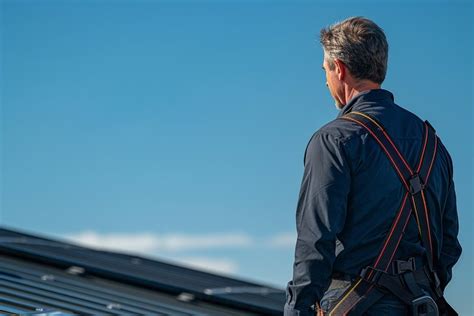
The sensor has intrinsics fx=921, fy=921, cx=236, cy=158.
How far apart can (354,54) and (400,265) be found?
3.13 feet

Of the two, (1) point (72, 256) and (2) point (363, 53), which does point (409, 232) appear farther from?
(1) point (72, 256)

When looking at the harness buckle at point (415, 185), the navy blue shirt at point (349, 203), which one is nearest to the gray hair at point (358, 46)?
the navy blue shirt at point (349, 203)

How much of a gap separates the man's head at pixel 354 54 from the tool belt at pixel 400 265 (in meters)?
0.17

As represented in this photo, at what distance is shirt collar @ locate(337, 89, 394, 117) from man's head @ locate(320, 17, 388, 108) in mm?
37

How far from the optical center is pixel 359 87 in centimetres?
422

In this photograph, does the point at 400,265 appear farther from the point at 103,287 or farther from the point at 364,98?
the point at 103,287

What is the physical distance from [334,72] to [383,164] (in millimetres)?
500

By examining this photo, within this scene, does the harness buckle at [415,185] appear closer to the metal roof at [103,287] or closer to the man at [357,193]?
the man at [357,193]

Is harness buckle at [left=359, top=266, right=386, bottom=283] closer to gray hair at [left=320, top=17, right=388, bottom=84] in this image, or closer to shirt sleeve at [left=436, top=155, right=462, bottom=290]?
shirt sleeve at [left=436, top=155, right=462, bottom=290]

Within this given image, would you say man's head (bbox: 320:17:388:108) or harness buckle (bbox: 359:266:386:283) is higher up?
man's head (bbox: 320:17:388:108)

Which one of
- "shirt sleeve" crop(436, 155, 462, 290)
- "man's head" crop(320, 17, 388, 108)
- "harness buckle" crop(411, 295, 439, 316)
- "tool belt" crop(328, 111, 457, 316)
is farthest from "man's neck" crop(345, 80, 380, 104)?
"harness buckle" crop(411, 295, 439, 316)

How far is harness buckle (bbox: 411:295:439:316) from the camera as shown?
399 centimetres

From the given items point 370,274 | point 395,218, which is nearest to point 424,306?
point 370,274

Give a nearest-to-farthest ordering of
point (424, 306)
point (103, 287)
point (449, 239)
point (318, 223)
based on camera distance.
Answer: point (318, 223), point (424, 306), point (449, 239), point (103, 287)
